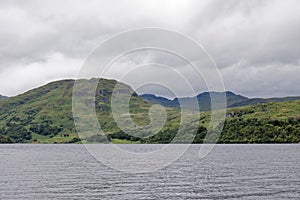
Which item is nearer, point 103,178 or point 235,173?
point 103,178

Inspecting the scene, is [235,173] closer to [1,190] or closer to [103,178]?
[103,178]

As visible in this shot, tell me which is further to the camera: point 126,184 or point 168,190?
point 126,184

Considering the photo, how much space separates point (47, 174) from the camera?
110 meters

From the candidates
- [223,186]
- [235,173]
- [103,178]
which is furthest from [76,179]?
[235,173]

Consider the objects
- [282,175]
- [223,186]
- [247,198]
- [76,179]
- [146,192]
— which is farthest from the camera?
[282,175]

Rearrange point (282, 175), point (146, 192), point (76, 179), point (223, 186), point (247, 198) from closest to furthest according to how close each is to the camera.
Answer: point (247, 198) < point (146, 192) < point (223, 186) < point (76, 179) < point (282, 175)

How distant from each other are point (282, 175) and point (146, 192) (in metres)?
43.3

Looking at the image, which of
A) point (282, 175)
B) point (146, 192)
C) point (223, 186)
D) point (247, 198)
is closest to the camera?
point (247, 198)

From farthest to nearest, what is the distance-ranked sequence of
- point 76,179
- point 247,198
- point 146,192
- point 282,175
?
point 282,175, point 76,179, point 146,192, point 247,198

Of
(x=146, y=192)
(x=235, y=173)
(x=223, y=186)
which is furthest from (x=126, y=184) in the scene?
(x=235, y=173)

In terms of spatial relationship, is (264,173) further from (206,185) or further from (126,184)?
(126,184)

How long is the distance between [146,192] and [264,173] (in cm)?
4442

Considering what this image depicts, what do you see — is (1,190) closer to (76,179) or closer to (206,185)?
(76,179)

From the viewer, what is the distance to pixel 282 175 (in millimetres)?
105625
